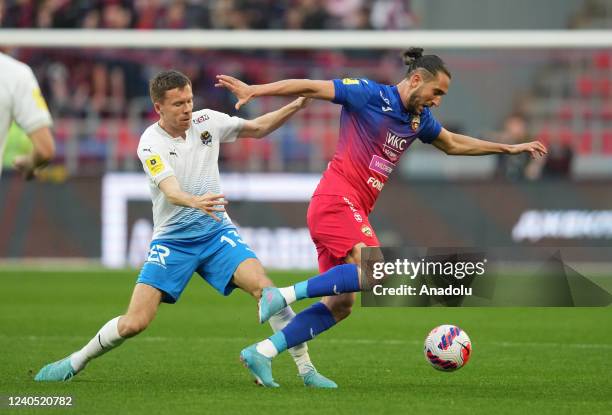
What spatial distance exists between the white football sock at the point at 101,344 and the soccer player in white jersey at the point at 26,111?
165 cm

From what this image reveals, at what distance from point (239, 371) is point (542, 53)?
15.4 metres

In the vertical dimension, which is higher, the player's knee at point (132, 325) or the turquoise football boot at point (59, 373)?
the player's knee at point (132, 325)

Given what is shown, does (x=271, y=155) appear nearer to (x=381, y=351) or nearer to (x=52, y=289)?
(x=52, y=289)

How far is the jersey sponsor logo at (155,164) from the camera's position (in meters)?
8.03

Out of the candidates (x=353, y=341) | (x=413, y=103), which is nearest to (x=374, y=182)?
(x=413, y=103)

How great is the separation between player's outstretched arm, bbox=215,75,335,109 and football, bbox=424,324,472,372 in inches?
72.0

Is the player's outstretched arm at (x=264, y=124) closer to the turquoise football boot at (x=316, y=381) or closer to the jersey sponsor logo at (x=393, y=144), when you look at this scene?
the jersey sponsor logo at (x=393, y=144)

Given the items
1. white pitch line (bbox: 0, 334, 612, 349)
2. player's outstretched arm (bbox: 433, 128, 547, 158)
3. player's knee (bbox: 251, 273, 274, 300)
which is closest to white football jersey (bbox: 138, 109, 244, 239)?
player's knee (bbox: 251, 273, 274, 300)

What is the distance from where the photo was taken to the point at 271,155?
1988 cm

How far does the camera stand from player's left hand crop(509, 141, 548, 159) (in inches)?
340

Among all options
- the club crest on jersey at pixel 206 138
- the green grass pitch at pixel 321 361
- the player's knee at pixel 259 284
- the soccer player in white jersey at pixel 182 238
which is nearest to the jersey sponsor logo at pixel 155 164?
the soccer player in white jersey at pixel 182 238

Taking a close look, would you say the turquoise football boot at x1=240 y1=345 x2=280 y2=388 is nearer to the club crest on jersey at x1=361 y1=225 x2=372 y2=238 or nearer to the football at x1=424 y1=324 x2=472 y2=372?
the club crest on jersey at x1=361 y1=225 x2=372 y2=238

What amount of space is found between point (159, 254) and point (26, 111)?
1782 millimetres

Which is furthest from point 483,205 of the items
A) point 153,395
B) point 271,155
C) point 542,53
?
point 153,395
